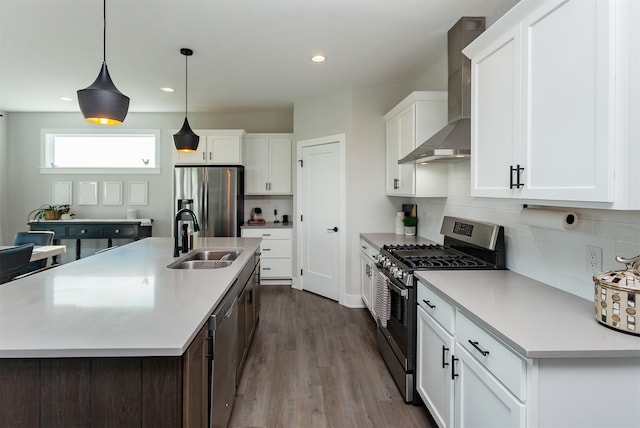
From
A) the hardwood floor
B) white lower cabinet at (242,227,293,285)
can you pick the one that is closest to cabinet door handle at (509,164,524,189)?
the hardwood floor

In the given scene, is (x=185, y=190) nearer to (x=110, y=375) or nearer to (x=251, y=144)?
(x=251, y=144)

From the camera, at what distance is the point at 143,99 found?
5.10m

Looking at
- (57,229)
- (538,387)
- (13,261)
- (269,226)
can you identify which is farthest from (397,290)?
(57,229)

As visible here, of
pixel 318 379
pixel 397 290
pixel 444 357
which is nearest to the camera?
pixel 444 357

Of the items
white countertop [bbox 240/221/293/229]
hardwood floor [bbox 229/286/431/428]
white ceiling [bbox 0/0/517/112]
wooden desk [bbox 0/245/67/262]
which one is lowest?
hardwood floor [bbox 229/286/431/428]

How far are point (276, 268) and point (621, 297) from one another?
177 inches

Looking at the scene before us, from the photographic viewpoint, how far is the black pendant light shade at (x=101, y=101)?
6.18 feet

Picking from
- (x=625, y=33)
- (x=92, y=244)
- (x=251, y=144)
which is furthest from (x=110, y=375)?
(x=92, y=244)

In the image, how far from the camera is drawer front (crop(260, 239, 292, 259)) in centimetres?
533

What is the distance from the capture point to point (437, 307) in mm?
1887

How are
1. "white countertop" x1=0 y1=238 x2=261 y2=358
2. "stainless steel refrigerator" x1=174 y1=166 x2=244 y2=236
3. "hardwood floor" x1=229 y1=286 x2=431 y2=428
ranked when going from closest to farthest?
"white countertop" x1=0 y1=238 x2=261 y2=358
"hardwood floor" x1=229 y1=286 x2=431 y2=428
"stainless steel refrigerator" x1=174 y1=166 x2=244 y2=236

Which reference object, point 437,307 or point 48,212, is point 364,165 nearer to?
point 437,307

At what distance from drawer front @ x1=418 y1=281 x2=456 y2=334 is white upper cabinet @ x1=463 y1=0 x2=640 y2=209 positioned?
62 cm

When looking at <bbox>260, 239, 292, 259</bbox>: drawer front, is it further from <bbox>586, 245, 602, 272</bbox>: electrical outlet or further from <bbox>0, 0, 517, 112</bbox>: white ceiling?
<bbox>586, 245, 602, 272</bbox>: electrical outlet
